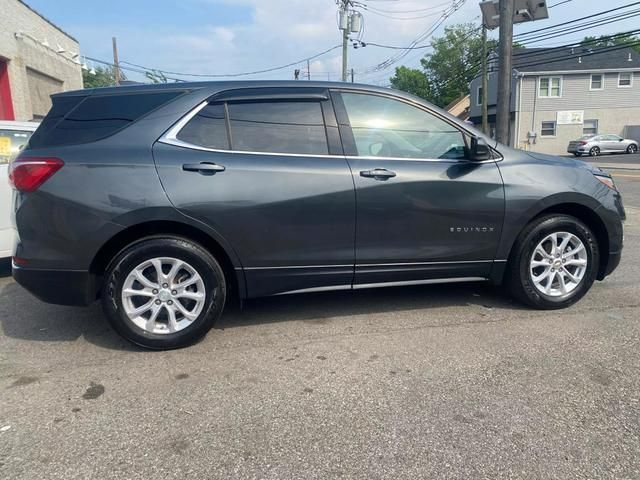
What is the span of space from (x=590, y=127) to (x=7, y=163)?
132ft

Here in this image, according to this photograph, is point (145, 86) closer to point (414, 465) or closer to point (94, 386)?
point (94, 386)

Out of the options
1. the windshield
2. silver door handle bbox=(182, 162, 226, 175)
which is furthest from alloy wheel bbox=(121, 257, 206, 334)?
the windshield

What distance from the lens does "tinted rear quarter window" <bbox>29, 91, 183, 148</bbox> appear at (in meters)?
3.29

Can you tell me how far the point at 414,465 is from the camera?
86.0 inches

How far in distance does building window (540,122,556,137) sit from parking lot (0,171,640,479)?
3660 centimetres

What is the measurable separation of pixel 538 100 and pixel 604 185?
3656 cm

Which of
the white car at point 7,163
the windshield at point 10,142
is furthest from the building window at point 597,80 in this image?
the windshield at point 10,142

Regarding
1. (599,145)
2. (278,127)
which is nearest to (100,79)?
(599,145)

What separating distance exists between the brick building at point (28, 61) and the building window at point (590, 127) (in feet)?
113

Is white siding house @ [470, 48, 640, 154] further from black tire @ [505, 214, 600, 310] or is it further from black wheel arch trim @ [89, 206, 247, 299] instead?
black wheel arch trim @ [89, 206, 247, 299]

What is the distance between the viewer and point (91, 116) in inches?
132

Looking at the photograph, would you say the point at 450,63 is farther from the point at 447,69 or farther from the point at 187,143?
the point at 187,143

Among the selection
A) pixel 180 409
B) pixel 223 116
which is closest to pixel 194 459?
pixel 180 409

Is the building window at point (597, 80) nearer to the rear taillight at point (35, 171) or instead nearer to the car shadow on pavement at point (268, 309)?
the car shadow on pavement at point (268, 309)
